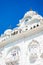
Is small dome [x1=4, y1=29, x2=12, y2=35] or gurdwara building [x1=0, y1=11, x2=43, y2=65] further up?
small dome [x1=4, y1=29, x2=12, y2=35]

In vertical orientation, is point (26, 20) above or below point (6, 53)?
above

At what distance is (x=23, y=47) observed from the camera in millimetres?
31344

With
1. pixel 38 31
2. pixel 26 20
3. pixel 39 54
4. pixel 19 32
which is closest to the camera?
pixel 39 54

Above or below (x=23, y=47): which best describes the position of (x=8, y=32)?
above

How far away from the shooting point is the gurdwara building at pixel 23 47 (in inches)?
1164

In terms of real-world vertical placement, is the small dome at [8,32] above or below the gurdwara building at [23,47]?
above

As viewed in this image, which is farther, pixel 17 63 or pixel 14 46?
pixel 14 46

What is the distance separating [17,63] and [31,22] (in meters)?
8.95

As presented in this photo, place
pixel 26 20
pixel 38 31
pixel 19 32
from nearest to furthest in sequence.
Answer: pixel 38 31
pixel 19 32
pixel 26 20

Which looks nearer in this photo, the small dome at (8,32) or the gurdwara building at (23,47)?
the gurdwara building at (23,47)

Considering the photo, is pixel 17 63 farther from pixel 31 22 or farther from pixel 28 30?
pixel 31 22

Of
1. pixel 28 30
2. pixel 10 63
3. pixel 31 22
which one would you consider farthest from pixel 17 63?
pixel 31 22

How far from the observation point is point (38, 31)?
104ft

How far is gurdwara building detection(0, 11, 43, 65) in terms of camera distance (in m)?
29.6
